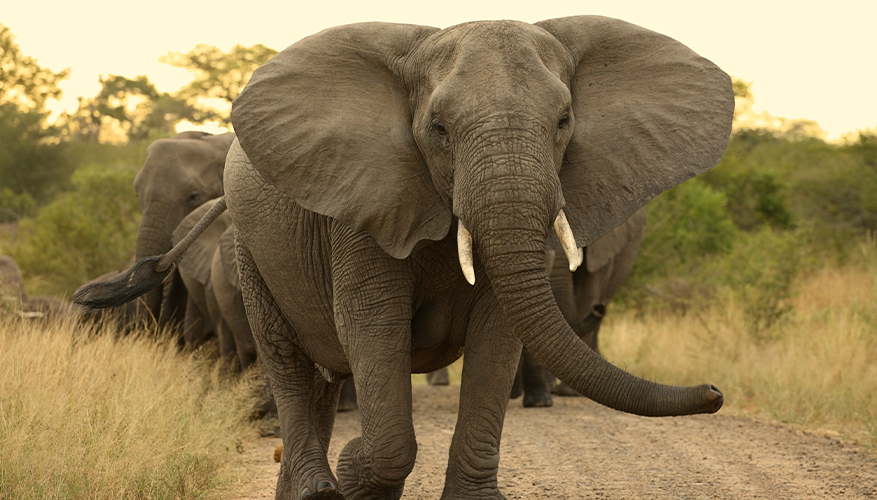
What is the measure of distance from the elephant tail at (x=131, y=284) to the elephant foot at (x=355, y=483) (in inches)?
53.3

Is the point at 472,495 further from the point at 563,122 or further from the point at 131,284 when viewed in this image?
the point at 131,284

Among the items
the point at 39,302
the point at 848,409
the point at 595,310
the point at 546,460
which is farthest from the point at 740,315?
the point at 39,302

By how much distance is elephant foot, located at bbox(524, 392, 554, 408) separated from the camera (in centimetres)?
1012

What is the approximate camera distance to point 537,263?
3.87m

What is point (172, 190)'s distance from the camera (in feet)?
36.2

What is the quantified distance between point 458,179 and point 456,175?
0.04 metres

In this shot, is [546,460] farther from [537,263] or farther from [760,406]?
[537,263]

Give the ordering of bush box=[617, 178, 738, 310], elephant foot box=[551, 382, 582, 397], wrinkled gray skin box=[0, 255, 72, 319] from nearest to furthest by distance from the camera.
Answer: wrinkled gray skin box=[0, 255, 72, 319], elephant foot box=[551, 382, 582, 397], bush box=[617, 178, 738, 310]

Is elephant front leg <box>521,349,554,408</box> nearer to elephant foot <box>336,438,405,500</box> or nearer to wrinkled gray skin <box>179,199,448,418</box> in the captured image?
wrinkled gray skin <box>179,199,448,418</box>

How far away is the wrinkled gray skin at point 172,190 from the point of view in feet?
35.7

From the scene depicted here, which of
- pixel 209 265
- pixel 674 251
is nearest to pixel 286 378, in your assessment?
pixel 209 265

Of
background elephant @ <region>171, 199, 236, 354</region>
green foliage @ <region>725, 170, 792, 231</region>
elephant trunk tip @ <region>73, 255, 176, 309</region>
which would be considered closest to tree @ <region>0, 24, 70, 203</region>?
green foliage @ <region>725, 170, 792, 231</region>

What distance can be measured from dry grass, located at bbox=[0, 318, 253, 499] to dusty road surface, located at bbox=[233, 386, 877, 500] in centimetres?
37

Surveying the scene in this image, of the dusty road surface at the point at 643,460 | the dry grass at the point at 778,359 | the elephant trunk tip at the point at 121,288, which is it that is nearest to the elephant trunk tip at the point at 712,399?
the dusty road surface at the point at 643,460
